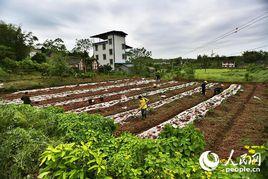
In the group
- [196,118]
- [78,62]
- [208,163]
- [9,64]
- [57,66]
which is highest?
[78,62]

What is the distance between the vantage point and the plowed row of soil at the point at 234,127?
9445 millimetres

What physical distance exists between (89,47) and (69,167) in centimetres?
6093

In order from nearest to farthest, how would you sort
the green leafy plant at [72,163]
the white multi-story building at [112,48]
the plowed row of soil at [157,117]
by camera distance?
the green leafy plant at [72,163] → the plowed row of soil at [157,117] → the white multi-story building at [112,48]

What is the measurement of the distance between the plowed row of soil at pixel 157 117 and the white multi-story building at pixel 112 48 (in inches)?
1504

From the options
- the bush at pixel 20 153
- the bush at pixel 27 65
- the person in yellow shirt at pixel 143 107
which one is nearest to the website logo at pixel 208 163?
the bush at pixel 20 153

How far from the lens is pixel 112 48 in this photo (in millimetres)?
55562

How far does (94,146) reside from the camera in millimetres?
5109

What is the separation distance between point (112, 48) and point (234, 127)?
152ft

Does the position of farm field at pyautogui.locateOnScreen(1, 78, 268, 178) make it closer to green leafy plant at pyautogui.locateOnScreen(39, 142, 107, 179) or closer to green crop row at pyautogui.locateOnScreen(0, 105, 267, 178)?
green crop row at pyautogui.locateOnScreen(0, 105, 267, 178)

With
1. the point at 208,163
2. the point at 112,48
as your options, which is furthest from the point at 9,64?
the point at 208,163

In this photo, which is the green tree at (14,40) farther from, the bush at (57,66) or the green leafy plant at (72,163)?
the green leafy plant at (72,163)

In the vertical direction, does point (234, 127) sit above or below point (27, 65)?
below

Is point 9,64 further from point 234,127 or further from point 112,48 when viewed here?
point 234,127

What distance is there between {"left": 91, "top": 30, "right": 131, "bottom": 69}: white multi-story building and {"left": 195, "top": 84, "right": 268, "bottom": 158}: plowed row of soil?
1626 inches
